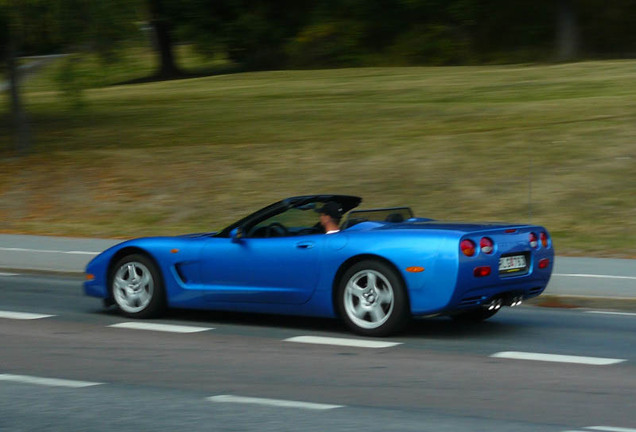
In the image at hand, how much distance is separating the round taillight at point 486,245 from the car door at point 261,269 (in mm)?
1340

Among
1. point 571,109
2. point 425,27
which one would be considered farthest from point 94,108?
point 425,27

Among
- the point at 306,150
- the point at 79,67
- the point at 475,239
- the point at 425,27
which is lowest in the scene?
the point at 475,239

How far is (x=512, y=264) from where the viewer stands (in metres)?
9.21

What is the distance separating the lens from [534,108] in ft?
88.6

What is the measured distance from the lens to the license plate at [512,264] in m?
9.08

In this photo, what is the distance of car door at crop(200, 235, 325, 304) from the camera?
950 cm

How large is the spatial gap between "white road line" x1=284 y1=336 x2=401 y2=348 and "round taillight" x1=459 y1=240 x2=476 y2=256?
902 mm

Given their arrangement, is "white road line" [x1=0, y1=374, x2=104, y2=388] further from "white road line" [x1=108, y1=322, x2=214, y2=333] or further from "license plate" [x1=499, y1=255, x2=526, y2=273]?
"license plate" [x1=499, y1=255, x2=526, y2=273]

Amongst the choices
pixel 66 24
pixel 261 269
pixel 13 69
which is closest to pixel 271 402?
pixel 261 269

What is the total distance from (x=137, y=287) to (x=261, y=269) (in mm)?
1412

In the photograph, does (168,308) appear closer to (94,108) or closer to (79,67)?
(79,67)

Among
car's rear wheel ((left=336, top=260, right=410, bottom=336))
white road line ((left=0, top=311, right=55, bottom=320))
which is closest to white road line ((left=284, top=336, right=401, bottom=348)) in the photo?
car's rear wheel ((left=336, top=260, right=410, bottom=336))

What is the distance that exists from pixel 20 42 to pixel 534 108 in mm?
11787

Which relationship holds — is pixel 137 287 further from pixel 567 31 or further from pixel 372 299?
pixel 567 31
